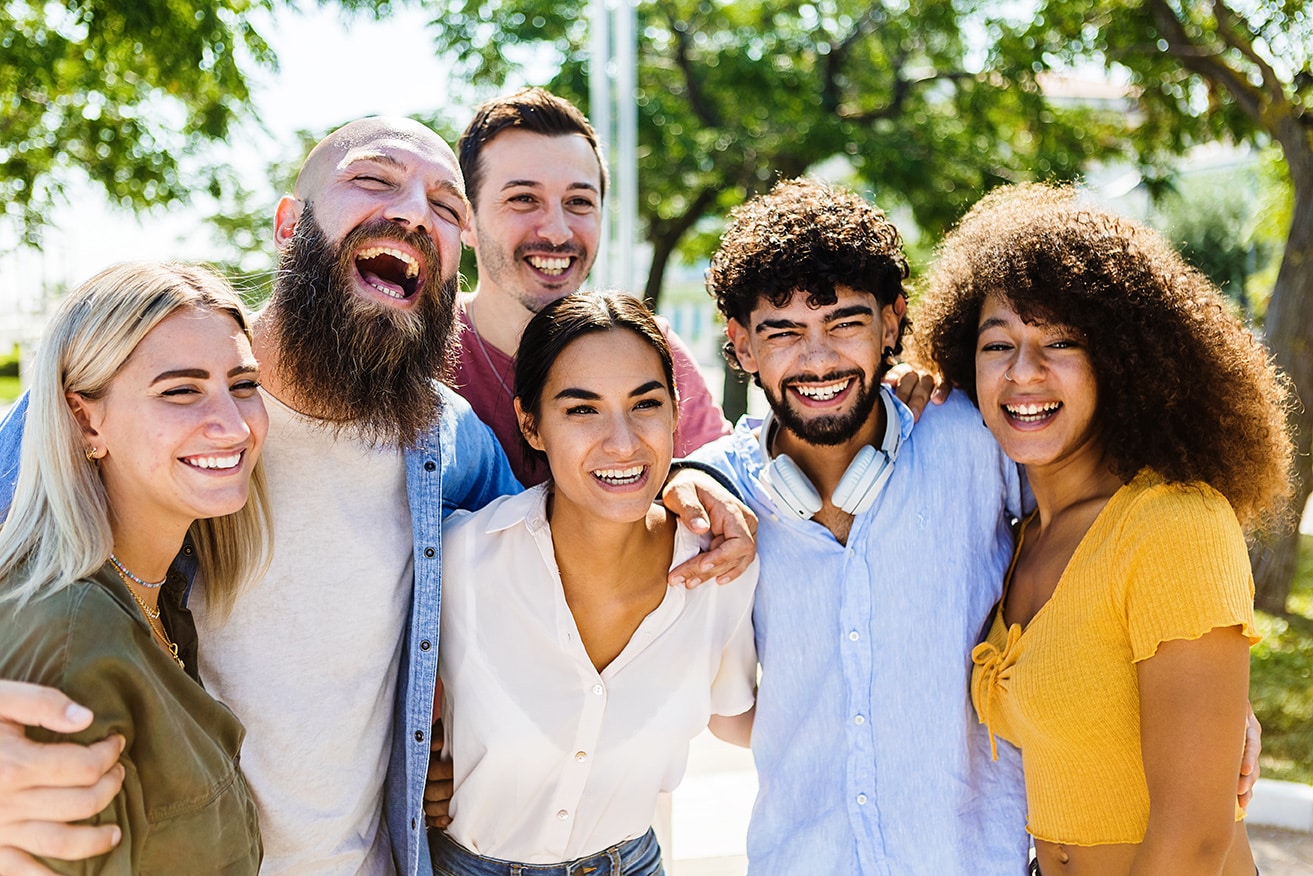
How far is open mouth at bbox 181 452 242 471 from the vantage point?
2.19 metres

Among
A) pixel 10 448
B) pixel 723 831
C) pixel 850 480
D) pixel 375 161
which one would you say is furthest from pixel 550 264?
pixel 723 831

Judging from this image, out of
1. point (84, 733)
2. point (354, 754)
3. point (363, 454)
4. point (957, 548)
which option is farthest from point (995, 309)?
point (84, 733)

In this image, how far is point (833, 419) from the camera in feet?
9.54

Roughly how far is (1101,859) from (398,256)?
2339mm

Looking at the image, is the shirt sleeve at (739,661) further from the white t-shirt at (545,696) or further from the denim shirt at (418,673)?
the denim shirt at (418,673)

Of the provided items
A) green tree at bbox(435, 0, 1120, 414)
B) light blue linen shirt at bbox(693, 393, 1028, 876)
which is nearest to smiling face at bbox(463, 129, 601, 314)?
light blue linen shirt at bbox(693, 393, 1028, 876)

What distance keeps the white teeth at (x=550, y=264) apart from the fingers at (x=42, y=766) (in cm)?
239

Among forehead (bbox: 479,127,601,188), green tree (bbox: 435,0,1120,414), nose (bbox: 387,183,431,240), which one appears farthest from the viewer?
green tree (bbox: 435,0,1120,414)

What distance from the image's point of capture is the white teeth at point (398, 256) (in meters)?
2.85

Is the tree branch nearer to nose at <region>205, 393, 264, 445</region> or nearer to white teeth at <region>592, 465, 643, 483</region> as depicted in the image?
white teeth at <region>592, 465, 643, 483</region>

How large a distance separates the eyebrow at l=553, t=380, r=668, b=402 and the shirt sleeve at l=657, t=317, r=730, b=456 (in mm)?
982

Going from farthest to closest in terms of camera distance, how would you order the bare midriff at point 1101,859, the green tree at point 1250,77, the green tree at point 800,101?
1. the green tree at point 800,101
2. the green tree at point 1250,77
3. the bare midriff at point 1101,859

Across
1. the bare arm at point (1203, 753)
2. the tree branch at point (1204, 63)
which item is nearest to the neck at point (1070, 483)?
the bare arm at point (1203, 753)

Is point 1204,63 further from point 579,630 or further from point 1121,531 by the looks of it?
point 579,630
